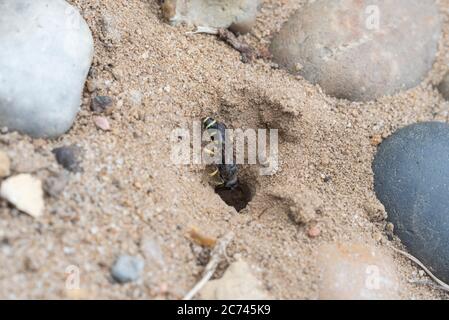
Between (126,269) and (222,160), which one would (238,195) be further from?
(126,269)

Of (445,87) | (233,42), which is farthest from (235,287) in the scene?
(445,87)

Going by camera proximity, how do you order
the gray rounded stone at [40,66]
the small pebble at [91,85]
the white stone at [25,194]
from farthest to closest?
1. the small pebble at [91,85]
2. the gray rounded stone at [40,66]
3. the white stone at [25,194]

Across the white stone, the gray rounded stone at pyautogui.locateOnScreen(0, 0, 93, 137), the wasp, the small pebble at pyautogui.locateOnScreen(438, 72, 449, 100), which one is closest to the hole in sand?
the wasp

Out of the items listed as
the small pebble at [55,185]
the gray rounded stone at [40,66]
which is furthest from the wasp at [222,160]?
the small pebble at [55,185]

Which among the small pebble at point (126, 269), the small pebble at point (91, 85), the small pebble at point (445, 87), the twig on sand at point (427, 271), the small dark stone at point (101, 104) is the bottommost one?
the twig on sand at point (427, 271)

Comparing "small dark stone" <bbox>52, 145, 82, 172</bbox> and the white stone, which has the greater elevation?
"small dark stone" <bbox>52, 145, 82, 172</bbox>

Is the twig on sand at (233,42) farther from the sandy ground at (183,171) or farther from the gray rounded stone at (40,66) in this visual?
the gray rounded stone at (40,66)

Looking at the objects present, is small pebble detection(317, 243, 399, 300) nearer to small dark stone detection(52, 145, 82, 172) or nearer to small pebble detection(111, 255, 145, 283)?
small pebble detection(111, 255, 145, 283)
